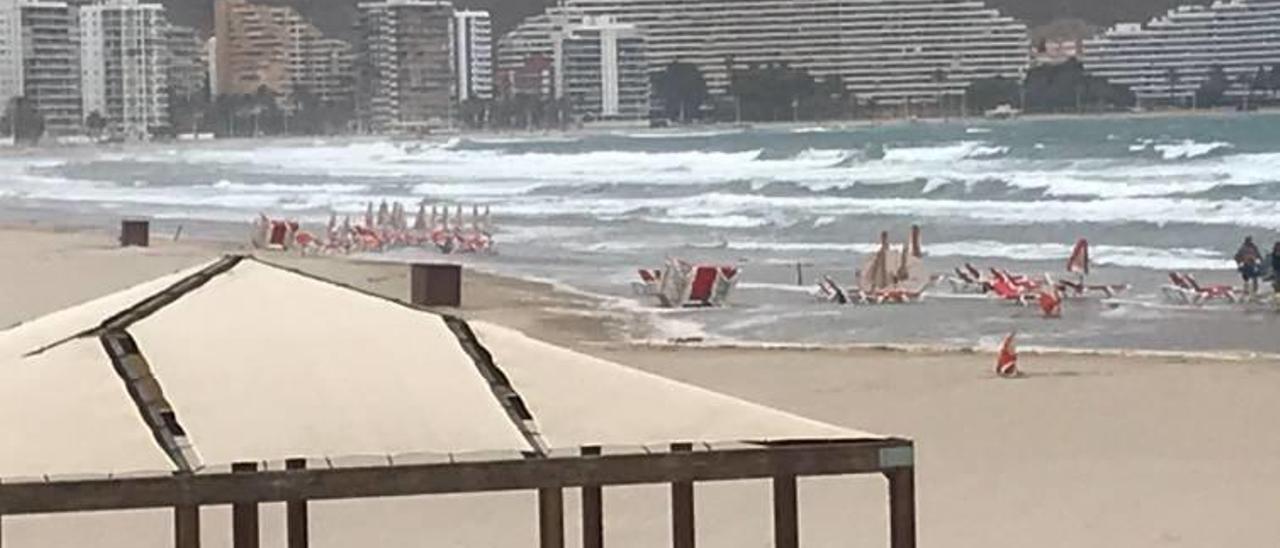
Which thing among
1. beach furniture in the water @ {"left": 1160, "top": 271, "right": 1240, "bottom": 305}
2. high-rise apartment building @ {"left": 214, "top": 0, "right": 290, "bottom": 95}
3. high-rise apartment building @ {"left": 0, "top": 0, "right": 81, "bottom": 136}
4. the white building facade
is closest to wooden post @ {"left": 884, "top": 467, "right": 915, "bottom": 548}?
beach furniture in the water @ {"left": 1160, "top": 271, "right": 1240, "bottom": 305}

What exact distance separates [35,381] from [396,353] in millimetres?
360

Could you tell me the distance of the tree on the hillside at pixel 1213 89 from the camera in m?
42.5

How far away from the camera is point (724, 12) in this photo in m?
48.7

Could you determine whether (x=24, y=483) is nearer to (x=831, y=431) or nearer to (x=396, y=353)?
(x=396, y=353)

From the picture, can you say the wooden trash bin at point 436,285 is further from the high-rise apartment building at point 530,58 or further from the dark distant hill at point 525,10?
the high-rise apartment building at point 530,58

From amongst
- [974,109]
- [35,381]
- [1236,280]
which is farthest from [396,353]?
[974,109]

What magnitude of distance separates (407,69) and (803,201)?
69.6 feet

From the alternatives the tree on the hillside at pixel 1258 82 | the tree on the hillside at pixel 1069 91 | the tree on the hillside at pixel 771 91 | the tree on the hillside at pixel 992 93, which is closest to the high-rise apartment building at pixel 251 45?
the tree on the hillside at pixel 771 91

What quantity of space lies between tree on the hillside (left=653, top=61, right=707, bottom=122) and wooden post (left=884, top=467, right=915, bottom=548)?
41.0 meters

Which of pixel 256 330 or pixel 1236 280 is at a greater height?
pixel 256 330

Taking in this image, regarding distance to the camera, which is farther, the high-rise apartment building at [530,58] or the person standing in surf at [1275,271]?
the high-rise apartment building at [530,58]

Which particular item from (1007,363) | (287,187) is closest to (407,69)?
(287,187)

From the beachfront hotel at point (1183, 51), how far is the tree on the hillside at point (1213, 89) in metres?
0.11

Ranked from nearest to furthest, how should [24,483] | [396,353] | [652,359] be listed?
[24,483] < [396,353] < [652,359]
